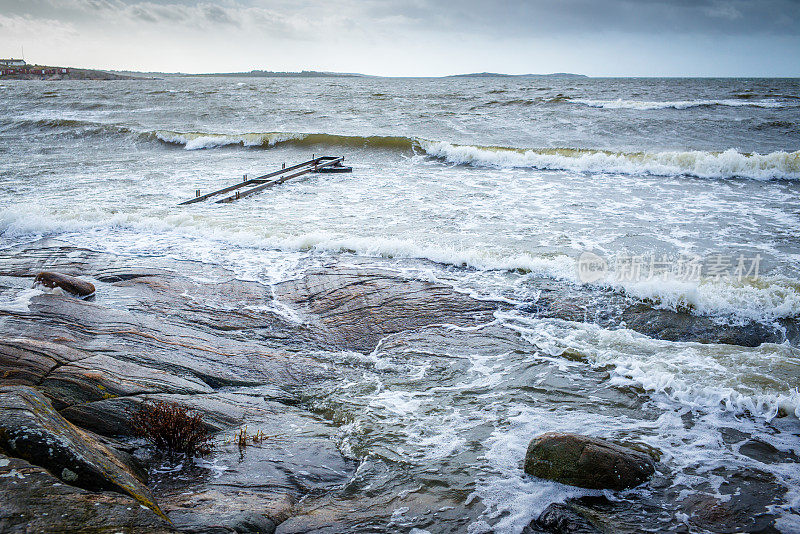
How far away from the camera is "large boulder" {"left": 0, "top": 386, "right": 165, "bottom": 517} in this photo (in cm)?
272

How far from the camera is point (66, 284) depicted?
6785 millimetres

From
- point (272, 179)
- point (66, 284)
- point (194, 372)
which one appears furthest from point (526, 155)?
point (194, 372)

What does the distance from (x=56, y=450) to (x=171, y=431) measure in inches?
47.6

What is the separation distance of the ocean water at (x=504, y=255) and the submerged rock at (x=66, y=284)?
94.7 inches

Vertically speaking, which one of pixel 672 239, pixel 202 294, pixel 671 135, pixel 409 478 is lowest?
pixel 409 478

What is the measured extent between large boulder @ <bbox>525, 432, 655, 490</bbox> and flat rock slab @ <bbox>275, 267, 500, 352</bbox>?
2728mm

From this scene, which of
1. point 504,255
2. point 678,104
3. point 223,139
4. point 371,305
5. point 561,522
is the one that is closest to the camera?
point 561,522

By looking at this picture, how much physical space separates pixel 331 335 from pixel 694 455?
419 centimetres

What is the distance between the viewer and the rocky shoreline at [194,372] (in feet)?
9.06

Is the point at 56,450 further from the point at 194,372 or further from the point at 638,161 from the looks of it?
the point at 638,161

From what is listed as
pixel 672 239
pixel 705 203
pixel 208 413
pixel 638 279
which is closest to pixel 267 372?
pixel 208 413

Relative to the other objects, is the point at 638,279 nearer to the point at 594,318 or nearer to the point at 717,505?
the point at 594,318

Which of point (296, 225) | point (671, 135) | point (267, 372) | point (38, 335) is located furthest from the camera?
point (671, 135)

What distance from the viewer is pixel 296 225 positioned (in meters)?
11.5
